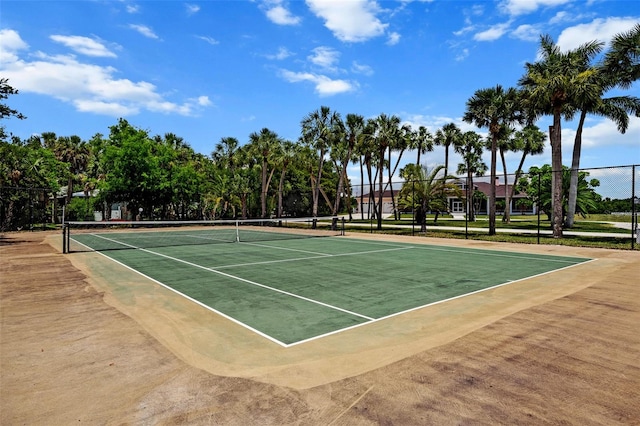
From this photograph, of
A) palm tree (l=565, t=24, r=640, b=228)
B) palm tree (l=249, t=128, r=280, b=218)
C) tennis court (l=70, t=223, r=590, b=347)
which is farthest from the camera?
palm tree (l=249, t=128, r=280, b=218)

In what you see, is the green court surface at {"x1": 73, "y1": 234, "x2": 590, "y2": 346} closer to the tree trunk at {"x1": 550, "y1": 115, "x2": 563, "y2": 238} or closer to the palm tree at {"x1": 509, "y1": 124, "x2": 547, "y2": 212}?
the tree trunk at {"x1": 550, "y1": 115, "x2": 563, "y2": 238}

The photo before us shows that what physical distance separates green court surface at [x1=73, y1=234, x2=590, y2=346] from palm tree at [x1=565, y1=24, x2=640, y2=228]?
9.21 metres

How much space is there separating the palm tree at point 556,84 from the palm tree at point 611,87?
27.2 inches

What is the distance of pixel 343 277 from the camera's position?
34.8 ft

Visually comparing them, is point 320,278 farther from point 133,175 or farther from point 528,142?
point 528,142

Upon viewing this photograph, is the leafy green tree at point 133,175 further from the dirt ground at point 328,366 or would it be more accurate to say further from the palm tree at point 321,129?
the dirt ground at point 328,366

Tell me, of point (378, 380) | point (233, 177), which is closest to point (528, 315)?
point (378, 380)

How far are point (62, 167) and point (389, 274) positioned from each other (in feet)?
142

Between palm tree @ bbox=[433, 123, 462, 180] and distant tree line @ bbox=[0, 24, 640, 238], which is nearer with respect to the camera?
distant tree line @ bbox=[0, 24, 640, 238]

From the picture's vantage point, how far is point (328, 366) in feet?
15.5

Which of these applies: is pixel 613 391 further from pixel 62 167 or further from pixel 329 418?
pixel 62 167

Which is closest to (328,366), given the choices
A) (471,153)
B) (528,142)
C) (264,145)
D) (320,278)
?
(320,278)

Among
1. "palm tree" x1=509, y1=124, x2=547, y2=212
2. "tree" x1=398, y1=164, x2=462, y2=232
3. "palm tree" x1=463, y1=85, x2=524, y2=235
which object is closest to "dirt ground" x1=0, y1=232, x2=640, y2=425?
"palm tree" x1=463, y1=85, x2=524, y2=235

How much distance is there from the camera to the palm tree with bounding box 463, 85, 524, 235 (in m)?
24.4
